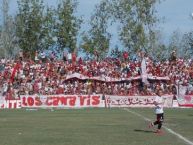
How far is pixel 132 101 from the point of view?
5028 cm

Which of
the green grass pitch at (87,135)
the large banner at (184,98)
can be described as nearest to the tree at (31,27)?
the large banner at (184,98)

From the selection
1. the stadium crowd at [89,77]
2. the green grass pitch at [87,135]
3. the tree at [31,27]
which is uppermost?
the tree at [31,27]

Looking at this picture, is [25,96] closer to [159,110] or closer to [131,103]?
[131,103]

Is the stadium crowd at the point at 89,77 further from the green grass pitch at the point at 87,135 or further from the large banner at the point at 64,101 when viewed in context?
the green grass pitch at the point at 87,135

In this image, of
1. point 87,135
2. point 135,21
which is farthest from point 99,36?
point 87,135

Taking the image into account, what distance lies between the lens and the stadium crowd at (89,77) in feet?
170

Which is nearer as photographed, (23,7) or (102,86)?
(102,86)

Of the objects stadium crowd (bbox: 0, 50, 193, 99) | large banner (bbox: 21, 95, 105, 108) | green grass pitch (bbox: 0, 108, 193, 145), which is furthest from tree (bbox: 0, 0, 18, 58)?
green grass pitch (bbox: 0, 108, 193, 145)

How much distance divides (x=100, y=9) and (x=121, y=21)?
320 cm

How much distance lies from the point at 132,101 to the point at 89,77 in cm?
585

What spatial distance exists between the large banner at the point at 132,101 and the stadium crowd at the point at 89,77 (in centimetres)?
122

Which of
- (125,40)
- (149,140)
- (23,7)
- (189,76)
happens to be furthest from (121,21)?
(149,140)

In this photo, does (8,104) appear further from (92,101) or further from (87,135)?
(87,135)

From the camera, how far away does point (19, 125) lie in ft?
89.9
